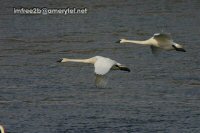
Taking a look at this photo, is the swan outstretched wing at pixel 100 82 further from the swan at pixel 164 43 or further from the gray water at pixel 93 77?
the swan at pixel 164 43

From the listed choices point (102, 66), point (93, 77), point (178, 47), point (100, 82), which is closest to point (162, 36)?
point (178, 47)

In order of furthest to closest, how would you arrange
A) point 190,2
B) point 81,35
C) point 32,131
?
1. point 190,2
2. point 81,35
3. point 32,131

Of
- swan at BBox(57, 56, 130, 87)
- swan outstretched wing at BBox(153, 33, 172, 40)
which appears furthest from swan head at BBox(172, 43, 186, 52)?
swan at BBox(57, 56, 130, 87)

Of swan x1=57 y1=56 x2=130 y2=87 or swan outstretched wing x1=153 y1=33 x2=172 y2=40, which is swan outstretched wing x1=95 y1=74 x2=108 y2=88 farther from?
swan outstretched wing x1=153 y1=33 x2=172 y2=40

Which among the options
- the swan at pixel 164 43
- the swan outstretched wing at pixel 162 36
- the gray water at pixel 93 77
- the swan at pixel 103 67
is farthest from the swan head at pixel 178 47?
the gray water at pixel 93 77

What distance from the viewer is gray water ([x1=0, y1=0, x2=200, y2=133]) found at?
78.8 ft

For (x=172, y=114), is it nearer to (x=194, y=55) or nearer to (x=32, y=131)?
(x=32, y=131)

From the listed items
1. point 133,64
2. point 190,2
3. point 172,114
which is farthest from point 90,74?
point 190,2

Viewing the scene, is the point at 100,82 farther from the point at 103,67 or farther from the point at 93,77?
the point at 93,77

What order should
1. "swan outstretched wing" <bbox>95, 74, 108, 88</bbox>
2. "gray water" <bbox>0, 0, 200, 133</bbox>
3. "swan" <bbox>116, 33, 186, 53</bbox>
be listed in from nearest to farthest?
1. "swan outstretched wing" <bbox>95, 74, 108, 88</bbox>
2. "swan" <bbox>116, 33, 186, 53</bbox>
3. "gray water" <bbox>0, 0, 200, 133</bbox>

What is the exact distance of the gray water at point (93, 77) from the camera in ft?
78.8

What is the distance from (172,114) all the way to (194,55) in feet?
31.9

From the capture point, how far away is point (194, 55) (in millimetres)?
34281

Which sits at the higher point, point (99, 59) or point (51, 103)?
point (99, 59)
